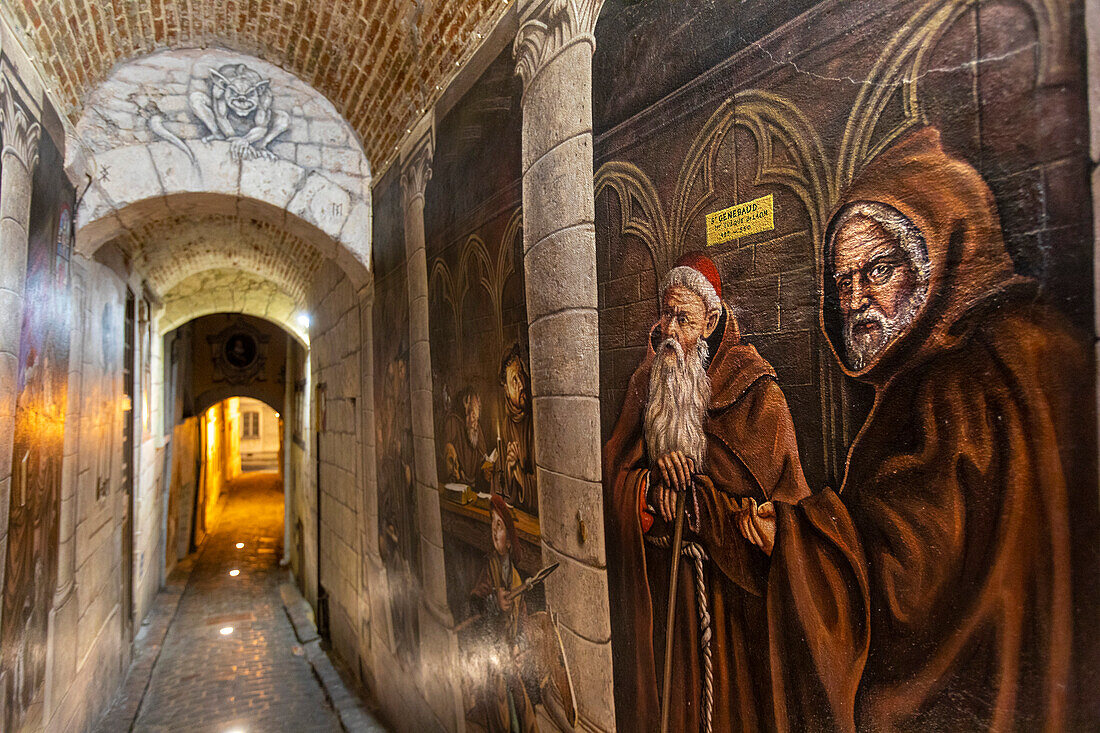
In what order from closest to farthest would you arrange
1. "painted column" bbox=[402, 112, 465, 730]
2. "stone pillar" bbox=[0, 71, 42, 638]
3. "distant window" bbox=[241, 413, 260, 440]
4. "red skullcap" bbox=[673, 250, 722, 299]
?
"red skullcap" bbox=[673, 250, 722, 299], "stone pillar" bbox=[0, 71, 42, 638], "painted column" bbox=[402, 112, 465, 730], "distant window" bbox=[241, 413, 260, 440]

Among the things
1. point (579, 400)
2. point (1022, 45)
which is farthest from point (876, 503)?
point (579, 400)

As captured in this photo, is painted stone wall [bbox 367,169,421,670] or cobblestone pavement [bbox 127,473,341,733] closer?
painted stone wall [bbox 367,169,421,670]

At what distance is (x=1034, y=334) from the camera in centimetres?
106

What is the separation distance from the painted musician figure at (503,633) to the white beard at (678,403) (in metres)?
1.25

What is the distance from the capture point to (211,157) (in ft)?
15.4

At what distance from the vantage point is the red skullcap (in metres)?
1.66

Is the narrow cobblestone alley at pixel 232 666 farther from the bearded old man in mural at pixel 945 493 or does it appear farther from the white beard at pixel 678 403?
the bearded old man in mural at pixel 945 493

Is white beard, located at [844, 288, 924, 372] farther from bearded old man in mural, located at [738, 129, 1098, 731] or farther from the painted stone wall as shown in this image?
the painted stone wall

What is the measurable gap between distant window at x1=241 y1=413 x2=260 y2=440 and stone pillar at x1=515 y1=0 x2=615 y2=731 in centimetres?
3127

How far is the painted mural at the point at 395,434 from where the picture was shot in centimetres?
433

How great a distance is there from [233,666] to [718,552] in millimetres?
7625

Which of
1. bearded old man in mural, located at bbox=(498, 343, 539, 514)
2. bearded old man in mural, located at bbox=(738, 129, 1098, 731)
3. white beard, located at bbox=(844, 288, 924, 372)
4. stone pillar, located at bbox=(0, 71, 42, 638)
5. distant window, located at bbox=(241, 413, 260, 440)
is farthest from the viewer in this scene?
distant window, located at bbox=(241, 413, 260, 440)

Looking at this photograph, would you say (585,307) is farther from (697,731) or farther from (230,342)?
(230,342)

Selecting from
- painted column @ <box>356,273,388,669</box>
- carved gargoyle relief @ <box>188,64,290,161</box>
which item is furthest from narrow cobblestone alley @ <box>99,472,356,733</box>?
carved gargoyle relief @ <box>188,64,290,161</box>
